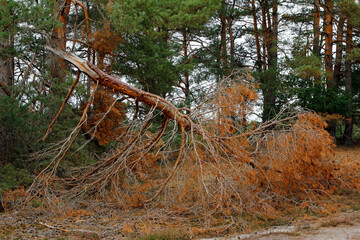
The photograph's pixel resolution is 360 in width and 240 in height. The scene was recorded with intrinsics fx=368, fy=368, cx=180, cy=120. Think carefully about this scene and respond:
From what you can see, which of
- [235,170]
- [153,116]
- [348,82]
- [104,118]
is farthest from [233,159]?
[348,82]

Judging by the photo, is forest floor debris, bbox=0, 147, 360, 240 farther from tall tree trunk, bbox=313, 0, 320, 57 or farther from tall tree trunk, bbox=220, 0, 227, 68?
tall tree trunk, bbox=220, 0, 227, 68

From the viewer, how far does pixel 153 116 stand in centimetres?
624

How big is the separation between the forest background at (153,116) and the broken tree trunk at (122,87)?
2.9 inches

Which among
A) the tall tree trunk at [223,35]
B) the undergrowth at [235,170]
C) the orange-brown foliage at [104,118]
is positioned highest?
the tall tree trunk at [223,35]

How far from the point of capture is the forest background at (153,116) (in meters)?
6.18

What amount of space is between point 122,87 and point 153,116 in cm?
71

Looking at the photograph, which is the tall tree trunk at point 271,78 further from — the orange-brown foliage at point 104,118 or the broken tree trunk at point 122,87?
the broken tree trunk at point 122,87

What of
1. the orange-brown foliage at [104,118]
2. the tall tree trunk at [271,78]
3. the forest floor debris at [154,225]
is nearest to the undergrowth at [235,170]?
the forest floor debris at [154,225]

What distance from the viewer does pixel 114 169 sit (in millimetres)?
6465

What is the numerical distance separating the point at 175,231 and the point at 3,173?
464cm

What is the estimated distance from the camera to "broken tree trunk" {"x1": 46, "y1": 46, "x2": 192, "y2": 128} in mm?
6070

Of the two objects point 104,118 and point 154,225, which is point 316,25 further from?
point 154,225

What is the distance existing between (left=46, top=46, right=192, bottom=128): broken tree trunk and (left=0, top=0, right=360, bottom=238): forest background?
0.07 m

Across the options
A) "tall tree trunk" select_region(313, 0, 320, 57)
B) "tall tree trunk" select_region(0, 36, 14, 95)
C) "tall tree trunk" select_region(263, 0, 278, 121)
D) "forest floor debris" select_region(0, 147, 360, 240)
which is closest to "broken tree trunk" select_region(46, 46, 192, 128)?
"forest floor debris" select_region(0, 147, 360, 240)
